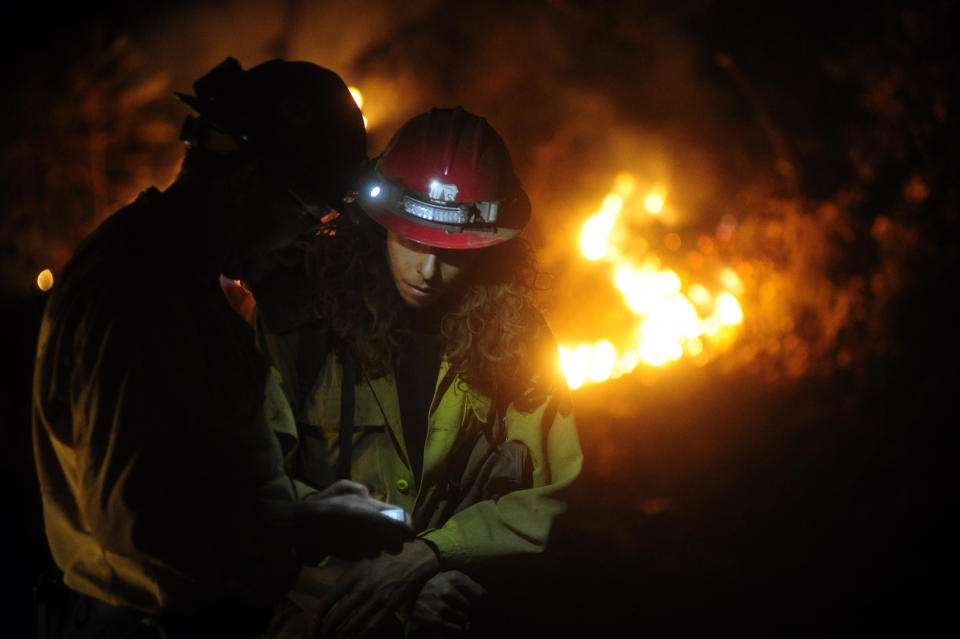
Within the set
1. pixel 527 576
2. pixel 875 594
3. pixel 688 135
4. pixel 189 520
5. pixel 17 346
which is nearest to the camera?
pixel 189 520

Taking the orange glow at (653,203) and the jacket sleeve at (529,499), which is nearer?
the jacket sleeve at (529,499)

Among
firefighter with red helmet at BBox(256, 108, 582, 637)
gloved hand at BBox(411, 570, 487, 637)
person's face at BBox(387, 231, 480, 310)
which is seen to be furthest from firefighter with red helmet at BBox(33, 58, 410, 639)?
person's face at BBox(387, 231, 480, 310)

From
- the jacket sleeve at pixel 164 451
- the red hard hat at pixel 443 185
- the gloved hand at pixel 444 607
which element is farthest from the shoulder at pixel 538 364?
the jacket sleeve at pixel 164 451

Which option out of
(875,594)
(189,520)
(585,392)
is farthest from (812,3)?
(189,520)

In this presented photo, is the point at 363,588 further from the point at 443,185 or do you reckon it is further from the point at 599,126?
the point at 599,126

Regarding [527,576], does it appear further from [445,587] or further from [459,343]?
[459,343]

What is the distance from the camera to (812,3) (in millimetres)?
8531

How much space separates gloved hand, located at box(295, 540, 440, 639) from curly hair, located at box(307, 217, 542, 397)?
736 mm

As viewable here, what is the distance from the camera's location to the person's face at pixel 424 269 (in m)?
2.55

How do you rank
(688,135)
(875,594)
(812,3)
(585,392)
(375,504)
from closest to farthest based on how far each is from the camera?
(375,504)
(875,594)
(812,3)
(585,392)
(688,135)

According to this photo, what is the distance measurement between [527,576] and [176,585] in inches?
53.1

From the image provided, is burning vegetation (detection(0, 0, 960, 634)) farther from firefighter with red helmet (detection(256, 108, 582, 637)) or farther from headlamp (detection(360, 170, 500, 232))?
headlamp (detection(360, 170, 500, 232))

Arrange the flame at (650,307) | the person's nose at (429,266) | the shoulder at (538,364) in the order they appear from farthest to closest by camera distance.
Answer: the flame at (650,307) < the shoulder at (538,364) < the person's nose at (429,266)

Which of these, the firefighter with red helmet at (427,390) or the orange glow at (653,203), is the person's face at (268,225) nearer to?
the firefighter with red helmet at (427,390)
